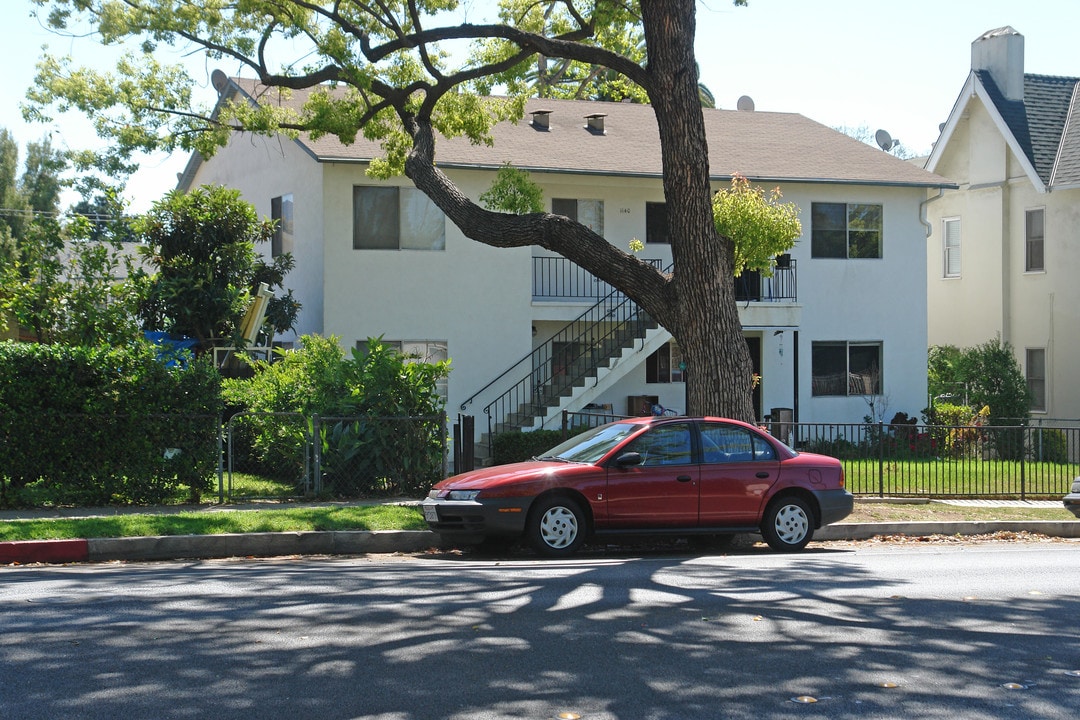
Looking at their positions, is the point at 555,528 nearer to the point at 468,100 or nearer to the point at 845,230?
the point at 468,100

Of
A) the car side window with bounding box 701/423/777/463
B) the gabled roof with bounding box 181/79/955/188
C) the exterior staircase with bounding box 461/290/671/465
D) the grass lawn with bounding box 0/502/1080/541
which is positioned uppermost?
the gabled roof with bounding box 181/79/955/188

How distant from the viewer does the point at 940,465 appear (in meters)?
19.6

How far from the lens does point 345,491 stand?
52.5 ft

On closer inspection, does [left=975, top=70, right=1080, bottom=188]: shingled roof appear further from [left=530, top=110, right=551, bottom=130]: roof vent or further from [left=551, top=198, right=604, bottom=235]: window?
[left=530, top=110, right=551, bottom=130]: roof vent

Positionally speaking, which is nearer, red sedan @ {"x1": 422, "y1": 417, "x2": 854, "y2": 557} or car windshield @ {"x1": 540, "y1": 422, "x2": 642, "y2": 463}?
red sedan @ {"x1": 422, "y1": 417, "x2": 854, "y2": 557}

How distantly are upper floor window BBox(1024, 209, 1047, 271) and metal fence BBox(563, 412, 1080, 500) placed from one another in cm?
856

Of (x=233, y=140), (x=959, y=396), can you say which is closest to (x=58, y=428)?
(x=233, y=140)

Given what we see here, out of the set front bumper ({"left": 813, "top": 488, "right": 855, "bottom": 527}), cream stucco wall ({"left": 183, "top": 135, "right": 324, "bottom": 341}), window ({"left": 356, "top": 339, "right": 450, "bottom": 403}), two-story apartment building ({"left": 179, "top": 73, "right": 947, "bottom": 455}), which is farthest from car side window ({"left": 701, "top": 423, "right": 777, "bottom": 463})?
cream stucco wall ({"left": 183, "top": 135, "right": 324, "bottom": 341})

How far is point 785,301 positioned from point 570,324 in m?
4.66

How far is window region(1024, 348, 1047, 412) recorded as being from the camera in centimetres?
2789

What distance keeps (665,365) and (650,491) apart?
12848 millimetres

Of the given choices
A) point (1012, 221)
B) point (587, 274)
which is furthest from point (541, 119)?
point (1012, 221)

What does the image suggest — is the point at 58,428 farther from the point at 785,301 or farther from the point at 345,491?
the point at 785,301

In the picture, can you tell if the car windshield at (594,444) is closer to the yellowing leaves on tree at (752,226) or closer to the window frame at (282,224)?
the yellowing leaves on tree at (752,226)
